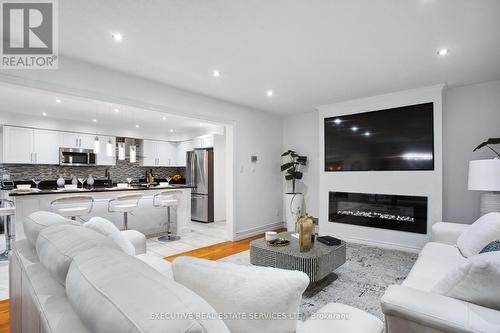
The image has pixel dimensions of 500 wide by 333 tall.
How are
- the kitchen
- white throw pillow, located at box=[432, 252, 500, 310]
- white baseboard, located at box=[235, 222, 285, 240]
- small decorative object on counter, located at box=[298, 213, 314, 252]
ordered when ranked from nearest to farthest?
white throw pillow, located at box=[432, 252, 500, 310] < small decorative object on counter, located at box=[298, 213, 314, 252] < the kitchen < white baseboard, located at box=[235, 222, 285, 240]

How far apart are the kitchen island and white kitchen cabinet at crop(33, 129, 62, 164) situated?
51.2 inches

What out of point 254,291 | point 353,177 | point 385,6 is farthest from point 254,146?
point 254,291

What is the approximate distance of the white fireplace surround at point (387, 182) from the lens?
12.3 feet

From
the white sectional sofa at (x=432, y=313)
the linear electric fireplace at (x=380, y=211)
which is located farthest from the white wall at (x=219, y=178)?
the white sectional sofa at (x=432, y=313)

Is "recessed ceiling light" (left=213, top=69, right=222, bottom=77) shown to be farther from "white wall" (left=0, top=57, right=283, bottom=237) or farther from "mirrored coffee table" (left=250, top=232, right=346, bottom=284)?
"mirrored coffee table" (left=250, top=232, right=346, bottom=284)

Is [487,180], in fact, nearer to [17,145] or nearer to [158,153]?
[158,153]

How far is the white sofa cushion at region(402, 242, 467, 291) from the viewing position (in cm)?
186

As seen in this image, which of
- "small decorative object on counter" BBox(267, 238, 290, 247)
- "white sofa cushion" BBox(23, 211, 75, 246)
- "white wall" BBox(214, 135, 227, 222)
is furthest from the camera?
"white wall" BBox(214, 135, 227, 222)

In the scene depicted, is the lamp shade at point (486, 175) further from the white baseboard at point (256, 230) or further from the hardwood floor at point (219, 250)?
the white baseboard at point (256, 230)

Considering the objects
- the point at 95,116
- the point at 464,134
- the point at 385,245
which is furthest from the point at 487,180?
the point at 95,116

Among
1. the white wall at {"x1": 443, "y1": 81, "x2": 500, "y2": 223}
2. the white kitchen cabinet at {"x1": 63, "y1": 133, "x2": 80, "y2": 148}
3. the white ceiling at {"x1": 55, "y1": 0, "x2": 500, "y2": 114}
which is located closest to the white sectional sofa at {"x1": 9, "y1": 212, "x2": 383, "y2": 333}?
the white ceiling at {"x1": 55, "y1": 0, "x2": 500, "y2": 114}

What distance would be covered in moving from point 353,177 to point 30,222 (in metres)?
4.39

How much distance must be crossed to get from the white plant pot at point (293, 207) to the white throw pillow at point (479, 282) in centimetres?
396

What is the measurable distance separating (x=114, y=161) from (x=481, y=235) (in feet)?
23.9
